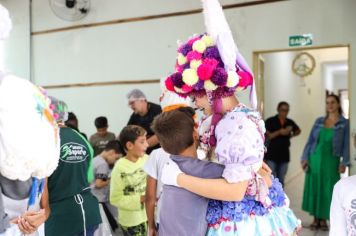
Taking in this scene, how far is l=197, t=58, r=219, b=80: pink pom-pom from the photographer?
1.41 metres

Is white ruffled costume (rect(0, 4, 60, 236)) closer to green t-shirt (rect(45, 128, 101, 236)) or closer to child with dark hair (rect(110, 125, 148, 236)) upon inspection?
green t-shirt (rect(45, 128, 101, 236))

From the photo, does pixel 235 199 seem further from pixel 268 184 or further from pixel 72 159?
pixel 72 159

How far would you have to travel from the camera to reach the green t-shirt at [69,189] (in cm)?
215

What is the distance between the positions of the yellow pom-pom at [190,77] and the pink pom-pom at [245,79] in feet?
0.53

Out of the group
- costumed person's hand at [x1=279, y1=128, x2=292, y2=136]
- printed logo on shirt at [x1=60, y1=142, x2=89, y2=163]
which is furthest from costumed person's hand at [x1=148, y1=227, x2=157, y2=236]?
costumed person's hand at [x1=279, y1=128, x2=292, y2=136]

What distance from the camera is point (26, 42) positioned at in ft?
20.6

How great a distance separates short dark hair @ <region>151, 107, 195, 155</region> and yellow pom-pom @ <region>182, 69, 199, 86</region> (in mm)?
111

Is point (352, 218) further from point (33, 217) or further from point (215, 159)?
point (33, 217)

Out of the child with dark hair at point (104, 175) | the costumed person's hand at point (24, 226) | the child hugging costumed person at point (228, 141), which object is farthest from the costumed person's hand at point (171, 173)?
the child with dark hair at point (104, 175)

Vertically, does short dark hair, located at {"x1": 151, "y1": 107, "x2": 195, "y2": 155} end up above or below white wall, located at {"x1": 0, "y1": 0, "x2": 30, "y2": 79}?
below

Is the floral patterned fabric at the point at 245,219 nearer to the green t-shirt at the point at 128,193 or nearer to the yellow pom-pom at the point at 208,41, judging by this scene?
the yellow pom-pom at the point at 208,41

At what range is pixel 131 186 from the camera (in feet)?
9.44

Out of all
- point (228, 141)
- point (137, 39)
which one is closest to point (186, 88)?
point (228, 141)

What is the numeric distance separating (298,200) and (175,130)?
5034 mm
